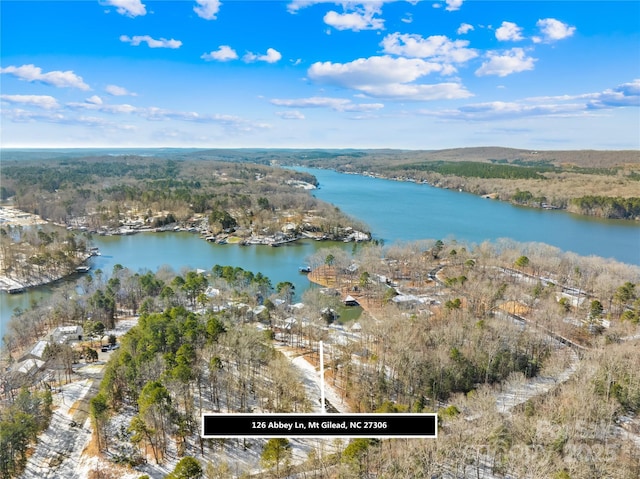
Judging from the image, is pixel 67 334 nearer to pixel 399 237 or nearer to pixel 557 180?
pixel 399 237

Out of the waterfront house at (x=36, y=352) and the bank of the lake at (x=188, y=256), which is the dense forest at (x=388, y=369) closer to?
the waterfront house at (x=36, y=352)

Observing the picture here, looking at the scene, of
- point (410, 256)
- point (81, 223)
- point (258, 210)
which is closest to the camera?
point (410, 256)

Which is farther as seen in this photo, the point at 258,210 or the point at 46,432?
the point at 258,210

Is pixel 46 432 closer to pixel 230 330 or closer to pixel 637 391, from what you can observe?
pixel 230 330

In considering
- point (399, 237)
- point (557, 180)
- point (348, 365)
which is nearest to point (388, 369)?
point (348, 365)

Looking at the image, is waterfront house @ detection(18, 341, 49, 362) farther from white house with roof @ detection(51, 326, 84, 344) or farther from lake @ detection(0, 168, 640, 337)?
lake @ detection(0, 168, 640, 337)

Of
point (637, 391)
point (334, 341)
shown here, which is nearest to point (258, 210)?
point (334, 341)

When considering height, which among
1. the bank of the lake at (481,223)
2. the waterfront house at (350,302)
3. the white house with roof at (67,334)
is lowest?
the waterfront house at (350,302)

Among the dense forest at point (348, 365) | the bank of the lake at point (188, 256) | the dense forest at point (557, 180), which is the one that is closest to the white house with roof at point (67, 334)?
the dense forest at point (348, 365)
